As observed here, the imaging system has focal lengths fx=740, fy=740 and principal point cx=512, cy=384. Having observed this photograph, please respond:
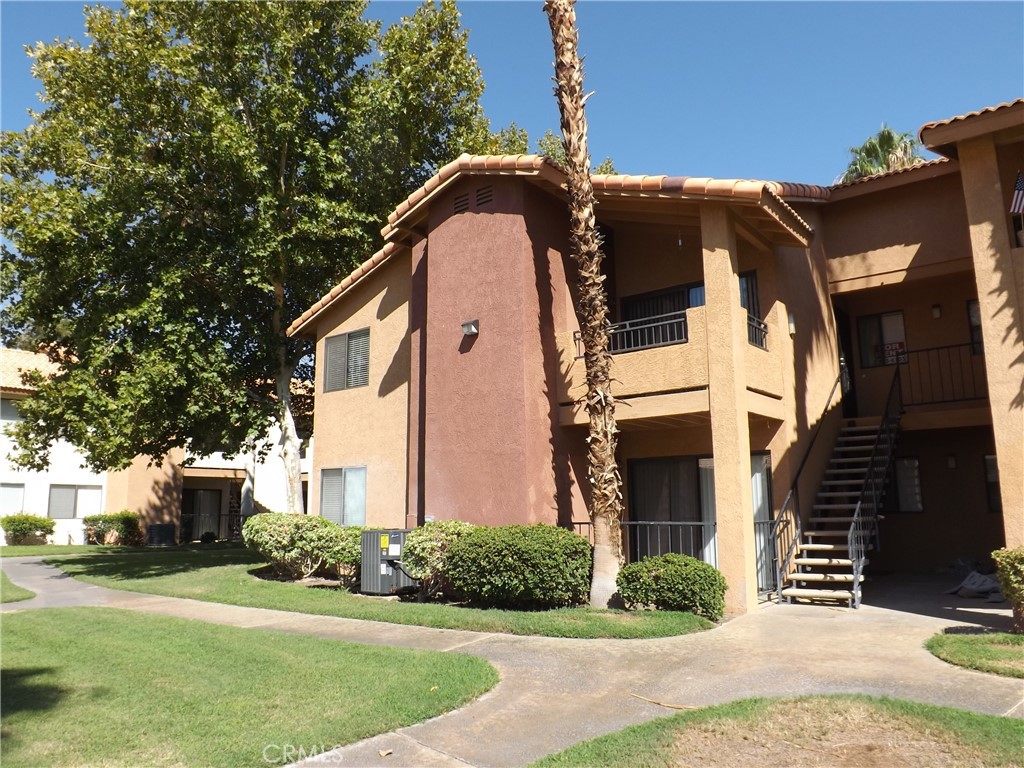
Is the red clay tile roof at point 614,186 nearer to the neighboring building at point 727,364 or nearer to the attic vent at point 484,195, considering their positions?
the neighboring building at point 727,364

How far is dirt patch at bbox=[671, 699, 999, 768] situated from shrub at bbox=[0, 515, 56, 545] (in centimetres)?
3324

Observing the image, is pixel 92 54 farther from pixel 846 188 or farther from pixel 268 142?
pixel 846 188

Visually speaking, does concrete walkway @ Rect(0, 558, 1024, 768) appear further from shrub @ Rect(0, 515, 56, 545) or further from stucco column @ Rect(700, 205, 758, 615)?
shrub @ Rect(0, 515, 56, 545)

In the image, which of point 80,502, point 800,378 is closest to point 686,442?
point 800,378

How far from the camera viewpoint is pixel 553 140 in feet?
97.9

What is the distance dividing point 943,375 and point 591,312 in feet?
27.9

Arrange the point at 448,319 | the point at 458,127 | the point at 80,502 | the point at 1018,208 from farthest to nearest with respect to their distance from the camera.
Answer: the point at 80,502 < the point at 458,127 < the point at 448,319 < the point at 1018,208

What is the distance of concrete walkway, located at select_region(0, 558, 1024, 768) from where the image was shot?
573 cm

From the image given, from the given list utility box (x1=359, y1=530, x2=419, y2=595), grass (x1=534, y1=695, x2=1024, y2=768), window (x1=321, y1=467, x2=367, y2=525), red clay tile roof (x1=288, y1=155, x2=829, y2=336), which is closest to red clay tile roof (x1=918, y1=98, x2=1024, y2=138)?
red clay tile roof (x1=288, y1=155, x2=829, y2=336)

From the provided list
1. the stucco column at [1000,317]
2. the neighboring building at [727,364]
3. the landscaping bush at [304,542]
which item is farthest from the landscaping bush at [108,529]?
the stucco column at [1000,317]

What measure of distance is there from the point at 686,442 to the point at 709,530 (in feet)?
Answer: 5.40

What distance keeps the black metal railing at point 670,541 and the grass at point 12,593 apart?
1168cm

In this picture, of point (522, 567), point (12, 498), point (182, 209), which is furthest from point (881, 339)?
point (12, 498)

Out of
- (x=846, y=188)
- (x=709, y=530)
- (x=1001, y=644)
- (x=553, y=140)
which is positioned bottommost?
(x=1001, y=644)
